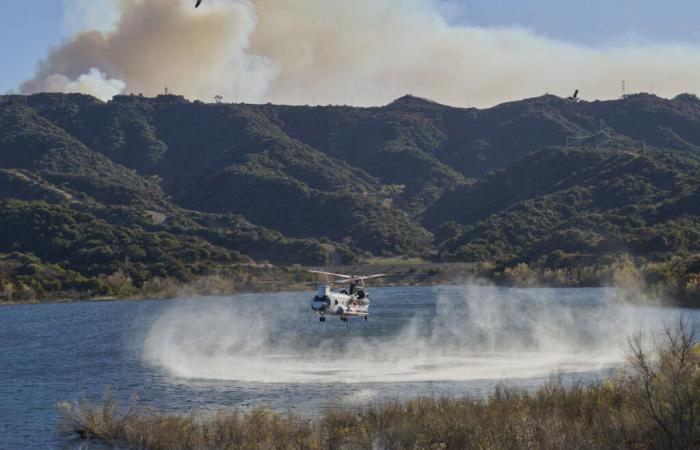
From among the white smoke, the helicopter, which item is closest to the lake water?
the white smoke

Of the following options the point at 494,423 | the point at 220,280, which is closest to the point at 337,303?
the point at 494,423

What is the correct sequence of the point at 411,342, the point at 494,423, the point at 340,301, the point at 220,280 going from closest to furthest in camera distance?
the point at 494,423 → the point at 340,301 → the point at 411,342 → the point at 220,280

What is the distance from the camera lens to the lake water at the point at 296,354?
4916cm

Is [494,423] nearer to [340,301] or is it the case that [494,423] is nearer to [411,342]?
[340,301]

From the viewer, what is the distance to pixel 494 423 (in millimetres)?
31375

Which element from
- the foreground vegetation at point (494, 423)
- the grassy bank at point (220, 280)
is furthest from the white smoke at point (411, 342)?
the grassy bank at point (220, 280)

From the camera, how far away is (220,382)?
55.1m

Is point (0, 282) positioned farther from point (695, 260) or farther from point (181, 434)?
point (181, 434)

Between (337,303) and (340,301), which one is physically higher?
(340,301)

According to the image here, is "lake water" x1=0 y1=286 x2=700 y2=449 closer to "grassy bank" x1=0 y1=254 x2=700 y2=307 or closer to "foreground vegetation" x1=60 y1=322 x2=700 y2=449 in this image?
"foreground vegetation" x1=60 y1=322 x2=700 y2=449

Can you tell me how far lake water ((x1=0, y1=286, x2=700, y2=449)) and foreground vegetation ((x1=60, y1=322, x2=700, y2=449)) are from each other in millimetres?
3450

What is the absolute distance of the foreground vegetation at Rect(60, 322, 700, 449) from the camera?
91.8 ft

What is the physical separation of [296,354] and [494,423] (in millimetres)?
40745

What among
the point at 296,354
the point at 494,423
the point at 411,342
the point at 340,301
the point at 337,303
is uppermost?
the point at 340,301
